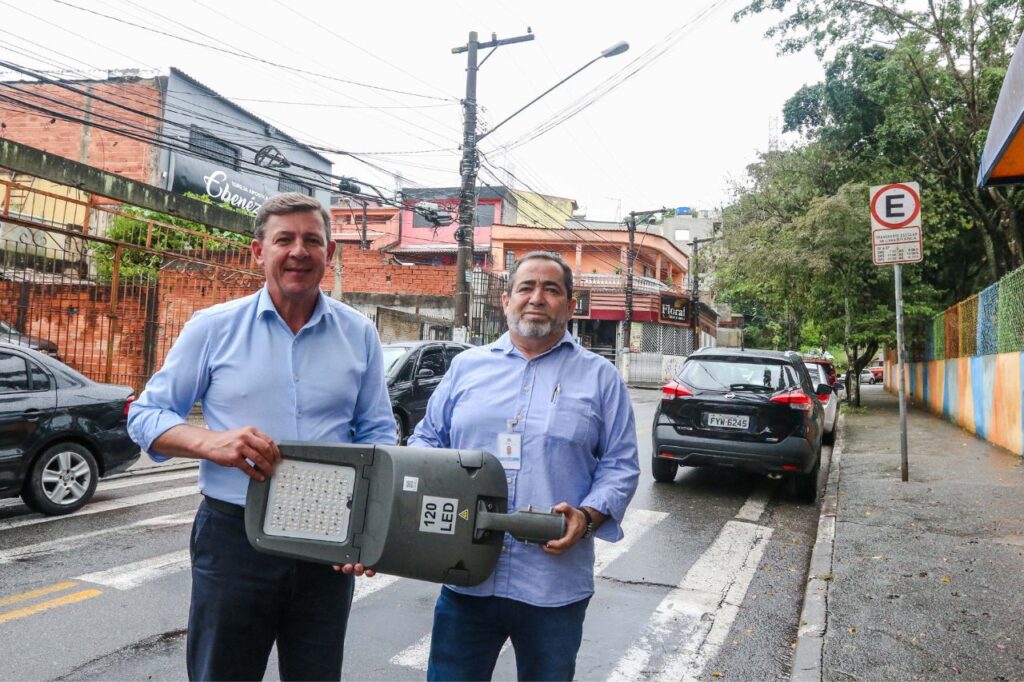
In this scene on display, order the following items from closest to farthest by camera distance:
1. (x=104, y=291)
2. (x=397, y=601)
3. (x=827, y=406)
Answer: (x=397, y=601), (x=104, y=291), (x=827, y=406)

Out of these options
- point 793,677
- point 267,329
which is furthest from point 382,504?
point 793,677

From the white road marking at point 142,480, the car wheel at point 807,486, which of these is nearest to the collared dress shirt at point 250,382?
the white road marking at point 142,480

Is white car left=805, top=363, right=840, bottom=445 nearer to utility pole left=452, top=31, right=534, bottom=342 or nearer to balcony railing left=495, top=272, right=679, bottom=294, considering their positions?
utility pole left=452, top=31, right=534, bottom=342

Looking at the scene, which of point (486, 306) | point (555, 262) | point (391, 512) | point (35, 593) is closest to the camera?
point (391, 512)

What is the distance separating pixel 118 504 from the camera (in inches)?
279

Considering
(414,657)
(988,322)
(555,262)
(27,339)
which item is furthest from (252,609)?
(988,322)

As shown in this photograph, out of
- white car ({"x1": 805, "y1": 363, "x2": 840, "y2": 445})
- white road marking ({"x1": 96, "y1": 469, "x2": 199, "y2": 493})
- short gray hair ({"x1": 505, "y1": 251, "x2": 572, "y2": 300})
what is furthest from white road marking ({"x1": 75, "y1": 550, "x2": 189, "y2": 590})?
white car ({"x1": 805, "y1": 363, "x2": 840, "y2": 445})

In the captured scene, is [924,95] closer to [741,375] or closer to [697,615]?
[741,375]

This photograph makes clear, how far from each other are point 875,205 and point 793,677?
616cm

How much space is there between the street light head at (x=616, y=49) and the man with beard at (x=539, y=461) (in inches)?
524

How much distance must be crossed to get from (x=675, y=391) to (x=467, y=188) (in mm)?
8908

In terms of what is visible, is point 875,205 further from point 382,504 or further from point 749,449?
point 382,504

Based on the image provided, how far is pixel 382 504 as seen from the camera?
5.96 feet

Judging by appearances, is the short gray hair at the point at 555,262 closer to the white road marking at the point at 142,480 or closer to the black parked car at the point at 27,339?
the white road marking at the point at 142,480
